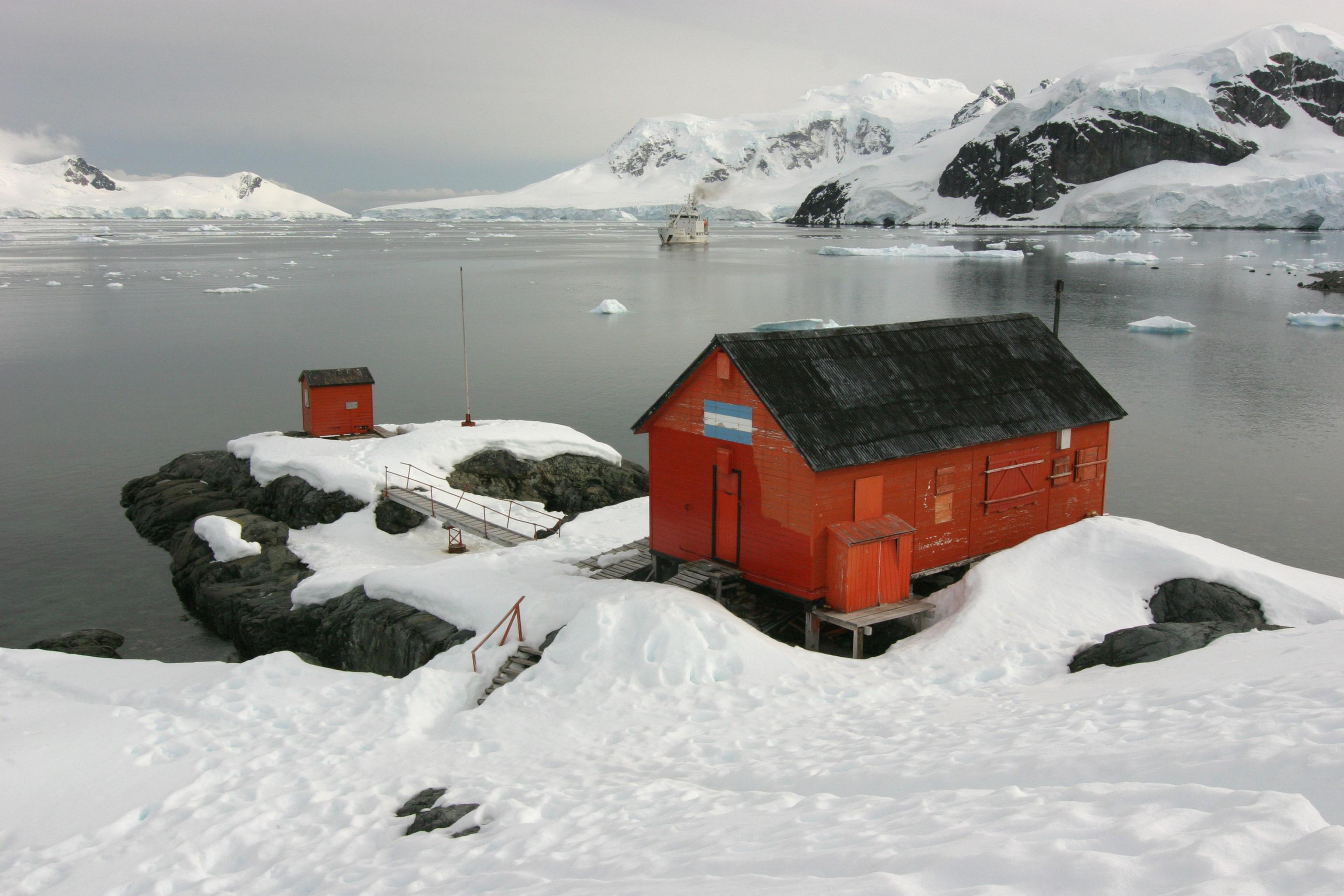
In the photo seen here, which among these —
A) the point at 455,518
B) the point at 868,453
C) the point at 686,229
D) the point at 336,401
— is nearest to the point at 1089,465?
the point at 868,453

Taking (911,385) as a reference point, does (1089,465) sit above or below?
below

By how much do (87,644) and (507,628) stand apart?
8731 millimetres

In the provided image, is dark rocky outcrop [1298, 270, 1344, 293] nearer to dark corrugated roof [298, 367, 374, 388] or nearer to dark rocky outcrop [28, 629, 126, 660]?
dark corrugated roof [298, 367, 374, 388]

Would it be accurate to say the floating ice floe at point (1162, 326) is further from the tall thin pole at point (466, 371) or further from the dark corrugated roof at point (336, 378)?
the dark corrugated roof at point (336, 378)

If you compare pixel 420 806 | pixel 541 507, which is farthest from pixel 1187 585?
pixel 541 507

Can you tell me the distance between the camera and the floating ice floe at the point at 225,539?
21188mm

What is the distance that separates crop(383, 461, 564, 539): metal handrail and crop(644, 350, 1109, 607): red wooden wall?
5.66m

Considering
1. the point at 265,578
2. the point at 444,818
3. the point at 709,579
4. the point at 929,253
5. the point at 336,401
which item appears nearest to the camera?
the point at 444,818

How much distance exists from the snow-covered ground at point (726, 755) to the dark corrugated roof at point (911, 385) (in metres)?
2.33

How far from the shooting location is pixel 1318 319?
5319 centimetres

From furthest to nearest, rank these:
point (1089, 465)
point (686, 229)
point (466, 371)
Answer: point (686, 229) → point (466, 371) → point (1089, 465)

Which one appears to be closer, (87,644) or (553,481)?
(87,644)

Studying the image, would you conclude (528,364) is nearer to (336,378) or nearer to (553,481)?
(336,378)

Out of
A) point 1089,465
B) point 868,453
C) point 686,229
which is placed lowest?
point 1089,465
